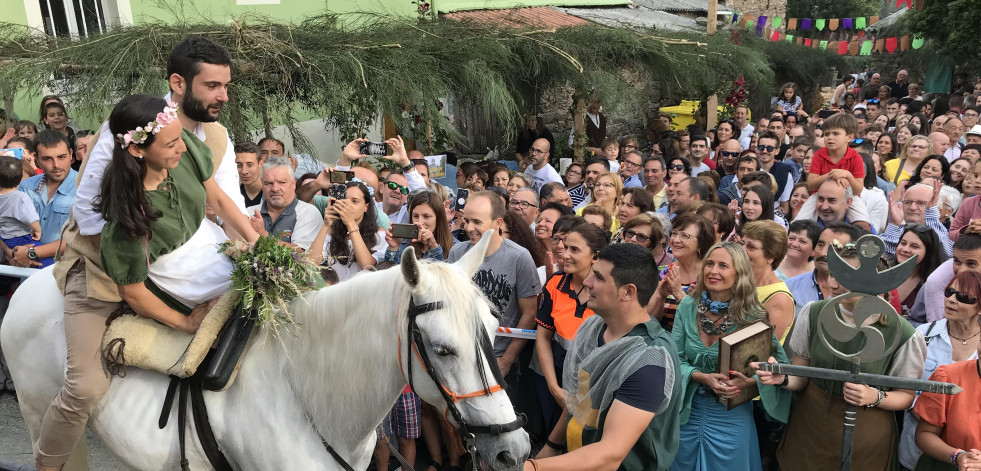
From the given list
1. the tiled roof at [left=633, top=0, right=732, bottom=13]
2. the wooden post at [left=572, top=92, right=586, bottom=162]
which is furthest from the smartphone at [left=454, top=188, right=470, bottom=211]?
the tiled roof at [left=633, top=0, right=732, bottom=13]

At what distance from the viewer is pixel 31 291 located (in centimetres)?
379

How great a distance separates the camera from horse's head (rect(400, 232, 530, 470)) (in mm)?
2750

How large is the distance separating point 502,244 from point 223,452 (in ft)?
8.21

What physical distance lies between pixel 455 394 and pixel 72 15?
12.9m

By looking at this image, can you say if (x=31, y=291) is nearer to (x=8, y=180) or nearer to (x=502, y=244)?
(x=502, y=244)

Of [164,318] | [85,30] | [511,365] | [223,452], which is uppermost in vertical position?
[85,30]

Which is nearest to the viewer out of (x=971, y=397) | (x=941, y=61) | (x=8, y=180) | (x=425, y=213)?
(x=971, y=397)

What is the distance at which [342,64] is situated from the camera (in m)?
9.07

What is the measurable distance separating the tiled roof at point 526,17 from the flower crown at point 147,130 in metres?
9.09

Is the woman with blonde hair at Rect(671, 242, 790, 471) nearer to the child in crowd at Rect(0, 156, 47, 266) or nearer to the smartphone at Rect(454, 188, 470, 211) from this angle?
the smartphone at Rect(454, 188, 470, 211)

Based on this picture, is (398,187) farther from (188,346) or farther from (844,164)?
(844,164)

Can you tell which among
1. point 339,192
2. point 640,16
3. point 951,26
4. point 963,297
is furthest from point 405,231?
point 951,26

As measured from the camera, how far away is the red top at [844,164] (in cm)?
724

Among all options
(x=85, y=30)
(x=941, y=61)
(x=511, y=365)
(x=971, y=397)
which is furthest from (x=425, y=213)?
(x=941, y=61)
